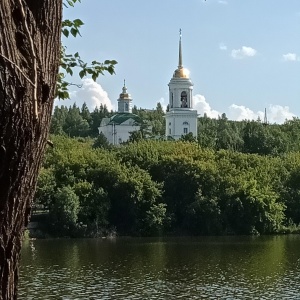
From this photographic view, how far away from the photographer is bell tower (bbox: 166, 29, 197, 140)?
82.4m

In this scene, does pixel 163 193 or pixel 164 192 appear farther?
pixel 164 192

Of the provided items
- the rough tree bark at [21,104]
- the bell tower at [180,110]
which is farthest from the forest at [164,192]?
the rough tree bark at [21,104]

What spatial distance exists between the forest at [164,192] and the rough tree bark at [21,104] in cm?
4416

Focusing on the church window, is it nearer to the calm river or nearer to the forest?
the forest

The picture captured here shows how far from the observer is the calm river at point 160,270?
23.1m

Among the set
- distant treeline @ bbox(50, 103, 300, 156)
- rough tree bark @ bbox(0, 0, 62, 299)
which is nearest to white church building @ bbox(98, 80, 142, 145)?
distant treeline @ bbox(50, 103, 300, 156)

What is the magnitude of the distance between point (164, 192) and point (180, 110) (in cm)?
3220

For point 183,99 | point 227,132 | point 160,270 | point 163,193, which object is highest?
point 183,99

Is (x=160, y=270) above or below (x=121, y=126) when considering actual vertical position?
below

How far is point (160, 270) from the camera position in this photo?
28906 millimetres

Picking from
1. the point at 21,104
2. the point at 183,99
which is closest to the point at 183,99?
the point at 183,99

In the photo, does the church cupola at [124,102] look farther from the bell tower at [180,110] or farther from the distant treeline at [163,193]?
the distant treeline at [163,193]

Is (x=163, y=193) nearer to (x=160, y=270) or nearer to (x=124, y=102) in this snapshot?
(x=160, y=270)

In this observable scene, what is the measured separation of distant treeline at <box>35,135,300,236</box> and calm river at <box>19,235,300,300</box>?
14.5 ft
